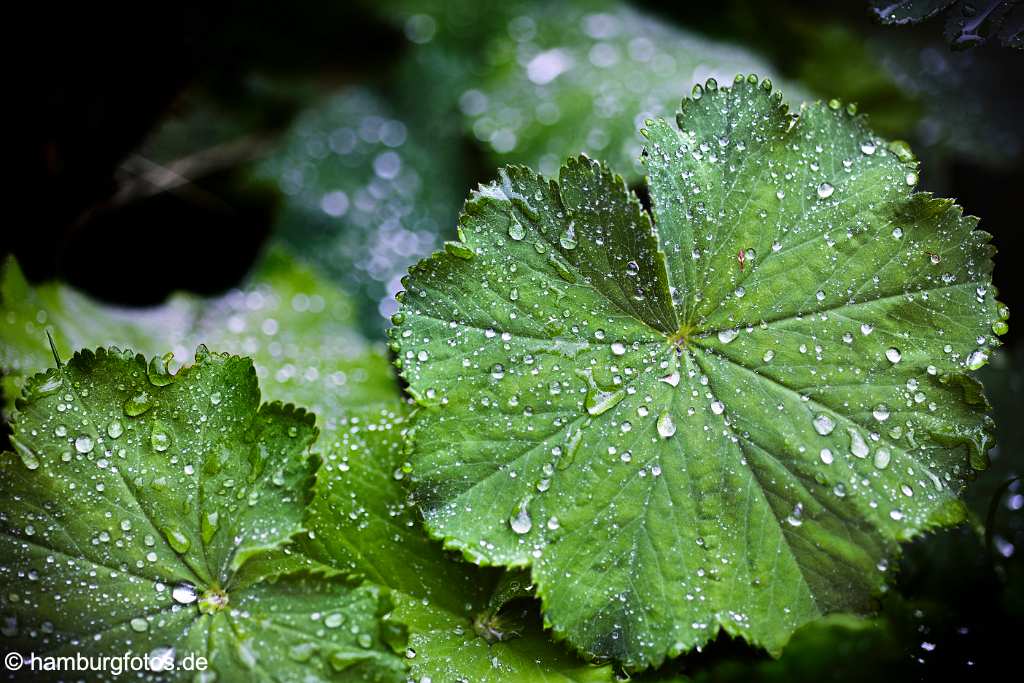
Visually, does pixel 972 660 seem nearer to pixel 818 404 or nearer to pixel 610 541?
pixel 818 404

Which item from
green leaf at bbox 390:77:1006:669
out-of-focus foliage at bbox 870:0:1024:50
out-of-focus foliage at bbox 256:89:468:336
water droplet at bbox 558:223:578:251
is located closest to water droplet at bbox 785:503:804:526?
green leaf at bbox 390:77:1006:669

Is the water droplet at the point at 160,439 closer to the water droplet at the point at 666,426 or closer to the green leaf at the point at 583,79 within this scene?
the water droplet at the point at 666,426

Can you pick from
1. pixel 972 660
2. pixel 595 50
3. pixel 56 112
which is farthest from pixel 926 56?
pixel 56 112

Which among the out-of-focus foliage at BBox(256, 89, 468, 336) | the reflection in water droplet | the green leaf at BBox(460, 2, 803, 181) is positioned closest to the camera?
the reflection in water droplet

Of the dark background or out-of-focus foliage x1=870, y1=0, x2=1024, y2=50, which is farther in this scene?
the dark background

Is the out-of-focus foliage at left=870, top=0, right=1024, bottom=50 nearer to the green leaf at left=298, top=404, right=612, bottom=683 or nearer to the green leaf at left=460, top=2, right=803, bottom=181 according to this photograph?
the green leaf at left=460, top=2, right=803, bottom=181
